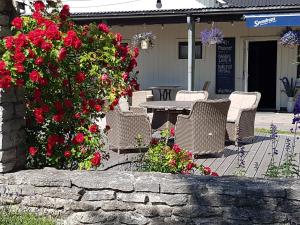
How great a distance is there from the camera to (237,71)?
14.7 metres

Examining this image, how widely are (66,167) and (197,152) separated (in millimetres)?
3089

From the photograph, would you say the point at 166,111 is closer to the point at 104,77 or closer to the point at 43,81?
the point at 104,77

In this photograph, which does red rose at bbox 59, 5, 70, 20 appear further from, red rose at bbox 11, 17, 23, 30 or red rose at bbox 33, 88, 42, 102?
red rose at bbox 33, 88, 42, 102

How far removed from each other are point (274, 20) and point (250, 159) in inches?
216

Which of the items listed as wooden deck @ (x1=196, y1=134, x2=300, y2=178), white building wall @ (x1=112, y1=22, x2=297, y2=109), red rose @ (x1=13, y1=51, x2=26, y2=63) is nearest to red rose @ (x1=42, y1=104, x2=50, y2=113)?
red rose @ (x1=13, y1=51, x2=26, y2=63)

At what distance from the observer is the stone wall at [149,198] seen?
11.4 ft

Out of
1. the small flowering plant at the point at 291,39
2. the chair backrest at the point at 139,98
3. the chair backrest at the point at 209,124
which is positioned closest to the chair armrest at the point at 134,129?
the chair backrest at the point at 209,124

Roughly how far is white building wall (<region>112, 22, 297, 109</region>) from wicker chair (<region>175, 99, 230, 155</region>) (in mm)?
7605

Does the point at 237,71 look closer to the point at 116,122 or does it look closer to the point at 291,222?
the point at 116,122

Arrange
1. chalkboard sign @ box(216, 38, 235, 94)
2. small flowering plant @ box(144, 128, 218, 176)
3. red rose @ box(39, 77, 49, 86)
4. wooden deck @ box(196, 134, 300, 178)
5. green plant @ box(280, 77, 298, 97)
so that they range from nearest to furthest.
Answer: red rose @ box(39, 77, 49, 86), small flowering plant @ box(144, 128, 218, 176), wooden deck @ box(196, 134, 300, 178), green plant @ box(280, 77, 298, 97), chalkboard sign @ box(216, 38, 235, 94)

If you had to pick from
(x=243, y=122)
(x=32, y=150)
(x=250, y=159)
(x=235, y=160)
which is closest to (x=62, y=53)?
(x=32, y=150)

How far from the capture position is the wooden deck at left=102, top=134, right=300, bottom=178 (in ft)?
20.4

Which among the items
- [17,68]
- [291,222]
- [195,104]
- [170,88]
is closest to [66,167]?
[17,68]

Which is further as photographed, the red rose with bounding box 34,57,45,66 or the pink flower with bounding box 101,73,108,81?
the pink flower with bounding box 101,73,108,81
